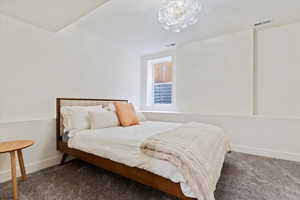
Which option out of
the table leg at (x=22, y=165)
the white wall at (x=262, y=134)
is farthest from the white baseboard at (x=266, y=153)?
the table leg at (x=22, y=165)

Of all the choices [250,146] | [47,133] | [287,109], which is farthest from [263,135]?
[47,133]

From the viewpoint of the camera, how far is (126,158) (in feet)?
4.91

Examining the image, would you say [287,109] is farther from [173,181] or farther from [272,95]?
[173,181]

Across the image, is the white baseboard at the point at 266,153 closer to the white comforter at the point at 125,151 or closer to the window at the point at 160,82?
the window at the point at 160,82

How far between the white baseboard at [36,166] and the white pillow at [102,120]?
34.3 inches

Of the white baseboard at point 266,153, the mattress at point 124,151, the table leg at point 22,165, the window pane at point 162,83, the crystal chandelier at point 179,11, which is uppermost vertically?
the crystal chandelier at point 179,11

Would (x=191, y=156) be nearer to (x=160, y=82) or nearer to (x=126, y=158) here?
(x=126, y=158)

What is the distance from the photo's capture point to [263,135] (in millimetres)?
2730

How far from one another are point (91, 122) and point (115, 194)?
42.4 inches

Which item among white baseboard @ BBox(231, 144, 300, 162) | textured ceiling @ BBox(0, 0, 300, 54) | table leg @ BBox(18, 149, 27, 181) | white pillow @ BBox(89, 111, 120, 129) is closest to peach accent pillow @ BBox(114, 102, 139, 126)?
white pillow @ BBox(89, 111, 120, 129)

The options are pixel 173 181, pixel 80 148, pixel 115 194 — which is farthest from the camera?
pixel 80 148

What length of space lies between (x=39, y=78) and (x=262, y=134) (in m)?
3.89

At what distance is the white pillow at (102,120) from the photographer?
2268mm

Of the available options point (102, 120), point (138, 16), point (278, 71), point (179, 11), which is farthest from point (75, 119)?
point (278, 71)
